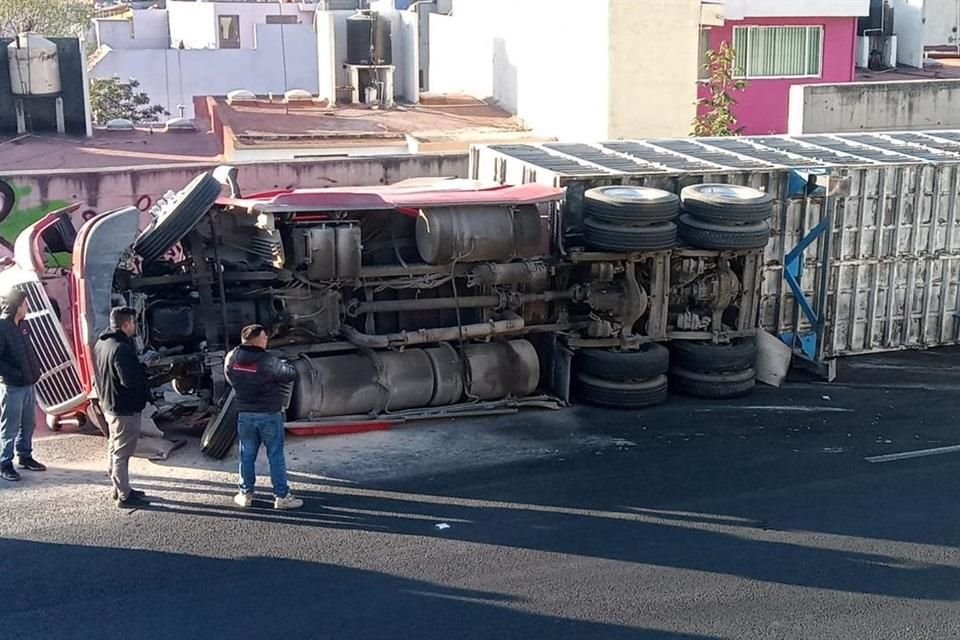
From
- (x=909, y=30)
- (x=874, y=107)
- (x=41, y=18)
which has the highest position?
(x=41, y=18)

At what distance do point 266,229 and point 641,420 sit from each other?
415 cm

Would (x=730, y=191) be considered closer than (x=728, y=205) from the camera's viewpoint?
No

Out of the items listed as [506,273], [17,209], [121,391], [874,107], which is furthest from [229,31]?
[121,391]

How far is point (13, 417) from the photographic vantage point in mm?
9734

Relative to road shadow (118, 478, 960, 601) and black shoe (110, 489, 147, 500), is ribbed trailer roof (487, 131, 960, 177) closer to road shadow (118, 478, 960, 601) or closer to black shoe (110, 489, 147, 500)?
road shadow (118, 478, 960, 601)

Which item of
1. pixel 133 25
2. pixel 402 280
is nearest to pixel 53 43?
pixel 402 280

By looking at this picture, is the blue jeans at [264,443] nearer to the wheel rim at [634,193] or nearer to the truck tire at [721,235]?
the wheel rim at [634,193]

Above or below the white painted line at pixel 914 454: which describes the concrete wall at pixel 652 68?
above

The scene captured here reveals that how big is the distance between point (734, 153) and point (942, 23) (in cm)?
2978

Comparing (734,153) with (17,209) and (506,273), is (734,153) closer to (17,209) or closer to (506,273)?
(506,273)

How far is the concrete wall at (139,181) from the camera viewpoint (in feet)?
46.8

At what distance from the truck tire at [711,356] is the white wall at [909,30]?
82.5ft

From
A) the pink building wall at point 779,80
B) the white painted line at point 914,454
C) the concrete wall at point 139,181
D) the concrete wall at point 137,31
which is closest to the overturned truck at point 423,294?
the white painted line at point 914,454

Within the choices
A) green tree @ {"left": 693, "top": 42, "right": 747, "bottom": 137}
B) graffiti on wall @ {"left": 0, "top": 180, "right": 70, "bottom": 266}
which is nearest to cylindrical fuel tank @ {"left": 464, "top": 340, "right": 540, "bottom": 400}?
graffiti on wall @ {"left": 0, "top": 180, "right": 70, "bottom": 266}
